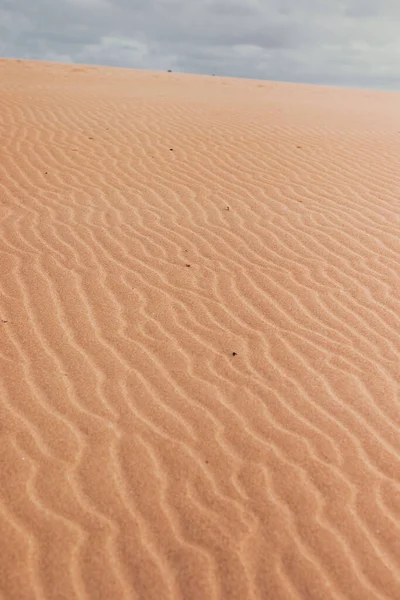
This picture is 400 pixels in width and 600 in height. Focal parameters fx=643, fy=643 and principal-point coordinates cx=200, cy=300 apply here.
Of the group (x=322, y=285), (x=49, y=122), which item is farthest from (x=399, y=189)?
(x=49, y=122)

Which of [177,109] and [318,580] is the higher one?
[177,109]

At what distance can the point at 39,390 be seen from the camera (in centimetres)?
404

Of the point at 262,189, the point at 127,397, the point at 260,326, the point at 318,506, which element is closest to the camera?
the point at 318,506

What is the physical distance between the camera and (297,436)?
3.77 m

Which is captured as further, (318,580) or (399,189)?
(399,189)

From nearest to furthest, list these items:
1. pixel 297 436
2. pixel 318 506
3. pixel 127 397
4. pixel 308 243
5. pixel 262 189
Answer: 1. pixel 318 506
2. pixel 297 436
3. pixel 127 397
4. pixel 308 243
5. pixel 262 189

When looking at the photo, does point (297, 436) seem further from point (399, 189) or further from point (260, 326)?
point (399, 189)

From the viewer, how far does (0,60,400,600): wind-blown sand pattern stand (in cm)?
298

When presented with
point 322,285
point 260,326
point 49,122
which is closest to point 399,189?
point 322,285

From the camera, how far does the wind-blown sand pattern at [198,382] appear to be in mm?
2980

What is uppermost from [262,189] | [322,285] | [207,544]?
[262,189]

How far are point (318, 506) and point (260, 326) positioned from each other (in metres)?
1.89

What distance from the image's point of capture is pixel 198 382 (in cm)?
422

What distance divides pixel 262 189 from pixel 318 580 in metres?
6.11
